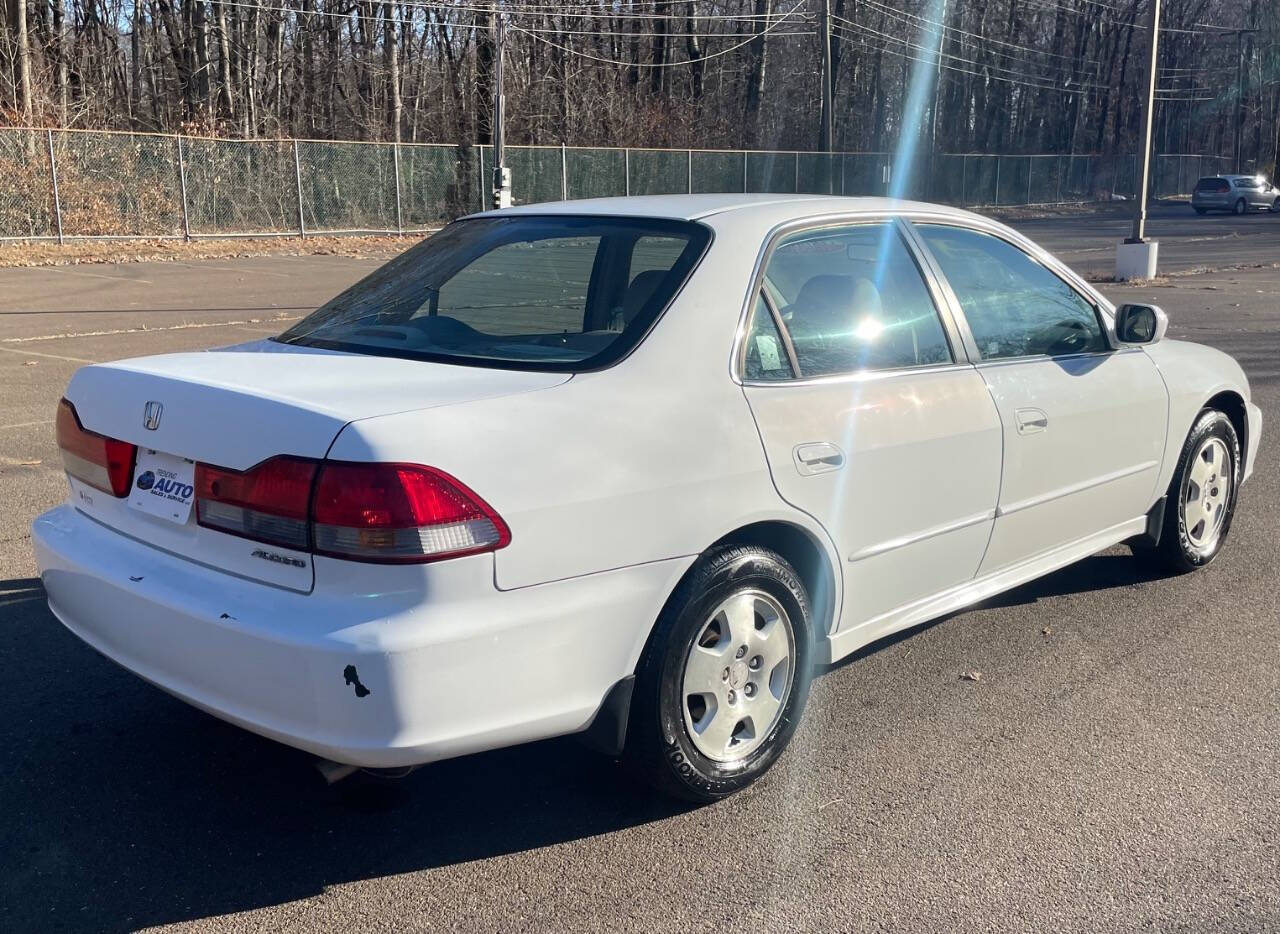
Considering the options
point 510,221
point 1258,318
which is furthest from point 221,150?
point 510,221

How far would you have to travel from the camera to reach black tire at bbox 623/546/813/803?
3.16m

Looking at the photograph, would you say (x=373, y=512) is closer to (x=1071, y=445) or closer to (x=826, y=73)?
(x=1071, y=445)

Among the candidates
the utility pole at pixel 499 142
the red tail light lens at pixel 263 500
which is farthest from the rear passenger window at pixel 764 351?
the utility pole at pixel 499 142

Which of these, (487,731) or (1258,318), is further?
(1258,318)

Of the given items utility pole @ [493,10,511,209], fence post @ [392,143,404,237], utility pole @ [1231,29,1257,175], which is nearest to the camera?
utility pole @ [493,10,511,209]

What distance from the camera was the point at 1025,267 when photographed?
4.61m

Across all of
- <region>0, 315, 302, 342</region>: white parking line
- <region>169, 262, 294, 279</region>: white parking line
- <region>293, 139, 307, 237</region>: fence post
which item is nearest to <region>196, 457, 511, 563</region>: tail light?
<region>0, 315, 302, 342</region>: white parking line

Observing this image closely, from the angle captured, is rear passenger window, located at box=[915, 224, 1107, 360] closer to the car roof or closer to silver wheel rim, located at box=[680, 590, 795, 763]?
the car roof

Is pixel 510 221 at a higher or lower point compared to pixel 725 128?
lower

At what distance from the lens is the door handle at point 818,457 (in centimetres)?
346

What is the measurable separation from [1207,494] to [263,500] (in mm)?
4258

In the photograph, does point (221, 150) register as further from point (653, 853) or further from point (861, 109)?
point (861, 109)

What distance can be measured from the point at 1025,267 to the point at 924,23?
61.9 m

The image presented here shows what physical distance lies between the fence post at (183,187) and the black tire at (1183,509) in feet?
83.8
